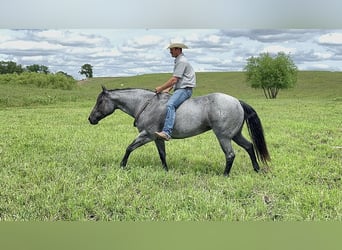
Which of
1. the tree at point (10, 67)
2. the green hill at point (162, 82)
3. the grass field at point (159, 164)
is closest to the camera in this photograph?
the grass field at point (159, 164)

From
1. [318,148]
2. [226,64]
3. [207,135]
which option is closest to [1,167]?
[207,135]

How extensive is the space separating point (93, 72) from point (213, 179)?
69.1 inches

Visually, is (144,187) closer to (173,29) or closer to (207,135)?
(207,135)

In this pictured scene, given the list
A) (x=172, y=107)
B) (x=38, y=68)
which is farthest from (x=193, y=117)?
(x=38, y=68)

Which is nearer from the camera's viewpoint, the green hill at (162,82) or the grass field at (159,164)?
the grass field at (159,164)

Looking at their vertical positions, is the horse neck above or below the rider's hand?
below

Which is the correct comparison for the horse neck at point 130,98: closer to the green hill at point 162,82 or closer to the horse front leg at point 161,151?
the green hill at point 162,82

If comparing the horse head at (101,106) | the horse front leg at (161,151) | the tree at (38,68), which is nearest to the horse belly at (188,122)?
the horse front leg at (161,151)

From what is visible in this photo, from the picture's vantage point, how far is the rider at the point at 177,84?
12.4 feet

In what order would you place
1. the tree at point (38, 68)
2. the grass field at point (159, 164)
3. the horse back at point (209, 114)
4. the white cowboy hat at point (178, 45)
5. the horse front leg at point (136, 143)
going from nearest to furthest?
the grass field at point (159, 164), the white cowboy hat at point (178, 45), the horse back at point (209, 114), the horse front leg at point (136, 143), the tree at point (38, 68)

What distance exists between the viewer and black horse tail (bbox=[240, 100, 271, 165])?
3.92m

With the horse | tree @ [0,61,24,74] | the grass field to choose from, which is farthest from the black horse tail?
tree @ [0,61,24,74]

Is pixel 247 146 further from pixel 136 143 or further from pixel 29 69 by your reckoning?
pixel 29 69

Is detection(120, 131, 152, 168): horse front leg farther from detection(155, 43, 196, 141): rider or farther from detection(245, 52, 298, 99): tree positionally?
detection(245, 52, 298, 99): tree
